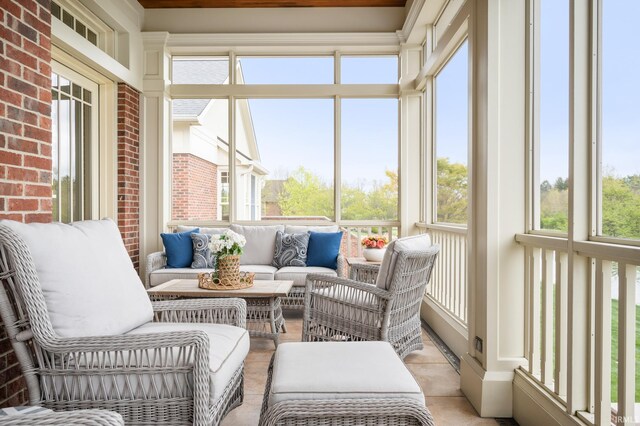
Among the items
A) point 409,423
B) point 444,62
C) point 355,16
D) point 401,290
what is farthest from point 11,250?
point 355,16

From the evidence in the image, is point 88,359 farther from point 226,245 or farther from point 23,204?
point 226,245

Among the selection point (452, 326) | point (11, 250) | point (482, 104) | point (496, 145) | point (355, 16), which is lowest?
point (452, 326)

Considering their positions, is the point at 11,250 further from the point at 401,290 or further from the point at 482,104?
the point at 482,104

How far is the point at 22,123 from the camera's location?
2.21m

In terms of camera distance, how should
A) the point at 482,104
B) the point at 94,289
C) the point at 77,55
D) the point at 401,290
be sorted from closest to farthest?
the point at 94,289, the point at 482,104, the point at 401,290, the point at 77,55

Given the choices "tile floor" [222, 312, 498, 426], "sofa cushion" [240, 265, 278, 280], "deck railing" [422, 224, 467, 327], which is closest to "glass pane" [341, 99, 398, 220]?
"deck railing" [422, 224, 467, 327]

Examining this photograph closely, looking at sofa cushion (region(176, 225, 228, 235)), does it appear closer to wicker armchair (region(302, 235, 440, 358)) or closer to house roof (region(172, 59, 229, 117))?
house roof (region(172, 59, 229, 117))

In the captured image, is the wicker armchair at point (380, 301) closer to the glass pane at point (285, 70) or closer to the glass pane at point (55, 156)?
the glass pane at point (55, 156)

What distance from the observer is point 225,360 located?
1659 mm

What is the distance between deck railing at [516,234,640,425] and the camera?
4.72 feet

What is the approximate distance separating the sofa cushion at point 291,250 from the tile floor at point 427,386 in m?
0.95

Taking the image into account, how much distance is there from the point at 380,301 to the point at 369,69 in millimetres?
3428

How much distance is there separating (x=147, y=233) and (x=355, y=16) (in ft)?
11.3

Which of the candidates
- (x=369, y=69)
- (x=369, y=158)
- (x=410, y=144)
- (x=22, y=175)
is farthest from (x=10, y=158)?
(x=369, y=69)
